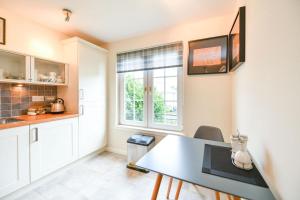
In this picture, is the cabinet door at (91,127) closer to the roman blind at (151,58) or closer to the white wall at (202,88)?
the roman blind at (151,58)

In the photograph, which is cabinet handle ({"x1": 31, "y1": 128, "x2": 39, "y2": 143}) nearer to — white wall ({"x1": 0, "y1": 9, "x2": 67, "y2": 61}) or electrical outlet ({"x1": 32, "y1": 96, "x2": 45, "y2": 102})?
electrical outlet ({"x1": 32, "y1": 96, "x2": 45, "y2": 102})

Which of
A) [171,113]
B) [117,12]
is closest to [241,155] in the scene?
[171,113]

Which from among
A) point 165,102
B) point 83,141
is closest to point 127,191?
point 83,141

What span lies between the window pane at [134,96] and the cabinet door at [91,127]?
518 millimetres

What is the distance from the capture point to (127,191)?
171cm

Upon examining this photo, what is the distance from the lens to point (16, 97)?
1985 millimetres

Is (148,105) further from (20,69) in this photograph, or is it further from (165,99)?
(20,69)

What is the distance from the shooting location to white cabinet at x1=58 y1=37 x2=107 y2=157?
2.28 m

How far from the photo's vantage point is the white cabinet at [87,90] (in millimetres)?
2277

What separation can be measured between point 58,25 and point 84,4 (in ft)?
2.72

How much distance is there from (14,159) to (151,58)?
7.48 feet

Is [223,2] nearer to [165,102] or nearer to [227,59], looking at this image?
[227,59]

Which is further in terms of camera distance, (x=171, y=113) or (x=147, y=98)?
(x=147, y=98)

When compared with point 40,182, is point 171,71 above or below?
above
